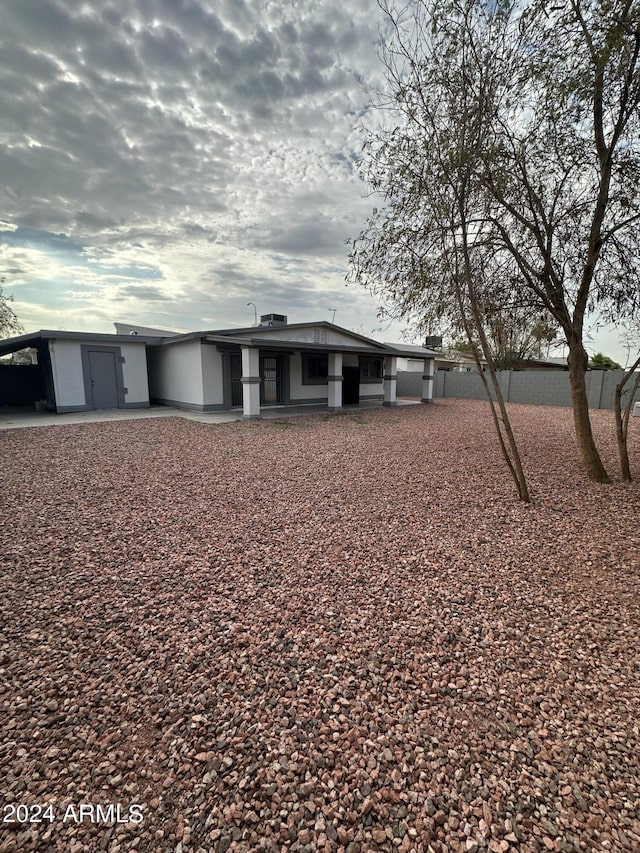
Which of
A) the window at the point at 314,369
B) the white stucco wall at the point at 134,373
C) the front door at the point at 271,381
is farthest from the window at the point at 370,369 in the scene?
the white stucco wall at the point at 134,373

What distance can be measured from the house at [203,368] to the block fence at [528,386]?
220 inches

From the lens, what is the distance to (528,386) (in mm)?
18266

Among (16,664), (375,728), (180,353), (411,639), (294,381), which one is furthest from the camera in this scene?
(294,381)

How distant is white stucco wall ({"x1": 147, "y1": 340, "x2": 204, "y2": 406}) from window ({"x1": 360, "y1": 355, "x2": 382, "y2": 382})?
7.78 m

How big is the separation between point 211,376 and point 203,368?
1.40 feet

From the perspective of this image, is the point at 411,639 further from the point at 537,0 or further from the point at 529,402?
the point at 529,402

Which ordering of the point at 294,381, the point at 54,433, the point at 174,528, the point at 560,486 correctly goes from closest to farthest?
the point at 174,528
the point at 560,486
the point at 54,433
the point at 294,381

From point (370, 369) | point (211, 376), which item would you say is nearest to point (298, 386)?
point (211, 376)

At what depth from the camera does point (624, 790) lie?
1.51 m

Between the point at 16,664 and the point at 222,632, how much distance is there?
3.84 ft

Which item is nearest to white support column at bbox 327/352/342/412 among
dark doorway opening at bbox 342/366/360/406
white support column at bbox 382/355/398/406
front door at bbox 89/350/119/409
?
dark doorway opening at bbox 342/366/360/406

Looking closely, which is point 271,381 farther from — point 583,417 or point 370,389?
point 583,417

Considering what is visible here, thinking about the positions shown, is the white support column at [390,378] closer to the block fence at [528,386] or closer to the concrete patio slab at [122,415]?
the concrete patio slab at [122,415]

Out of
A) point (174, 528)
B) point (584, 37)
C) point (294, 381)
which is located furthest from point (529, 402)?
point (174, 528)
